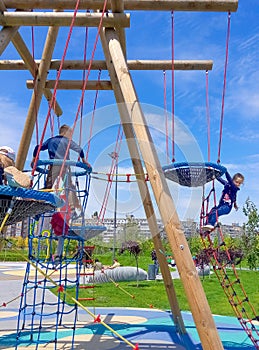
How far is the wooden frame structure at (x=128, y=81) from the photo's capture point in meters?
4.03

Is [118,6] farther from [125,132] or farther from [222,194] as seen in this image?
[222,194]

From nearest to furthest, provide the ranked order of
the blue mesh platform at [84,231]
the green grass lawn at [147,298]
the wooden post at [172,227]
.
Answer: the wooden post at [172,227], the blue mesh platform at [84,231], the green grass lawn at [147,298]

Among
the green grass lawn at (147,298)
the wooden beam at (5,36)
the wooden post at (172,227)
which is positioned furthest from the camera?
the green grass lawn at (147,298)

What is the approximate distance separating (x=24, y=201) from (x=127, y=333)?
432 centimetres

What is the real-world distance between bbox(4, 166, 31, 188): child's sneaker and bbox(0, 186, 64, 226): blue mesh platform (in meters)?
0.07

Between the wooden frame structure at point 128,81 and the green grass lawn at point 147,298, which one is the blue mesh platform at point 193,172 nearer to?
the wooden frame structure at point 128,81

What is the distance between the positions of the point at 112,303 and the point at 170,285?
524 centimetres

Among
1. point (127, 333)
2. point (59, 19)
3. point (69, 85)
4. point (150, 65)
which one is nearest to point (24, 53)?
point (69, 85)

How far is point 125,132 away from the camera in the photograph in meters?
6.93

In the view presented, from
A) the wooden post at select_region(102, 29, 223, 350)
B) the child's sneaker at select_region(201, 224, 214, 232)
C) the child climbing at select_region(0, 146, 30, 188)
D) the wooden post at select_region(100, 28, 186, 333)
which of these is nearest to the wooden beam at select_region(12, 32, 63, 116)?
the wooden post at select_region(100, 28, 186, 333)

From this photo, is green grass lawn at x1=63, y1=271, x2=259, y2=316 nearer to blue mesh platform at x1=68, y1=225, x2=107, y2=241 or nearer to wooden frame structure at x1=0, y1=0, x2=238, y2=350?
blue mesh platform at x1=68, y1=225, x2=107, y2=241

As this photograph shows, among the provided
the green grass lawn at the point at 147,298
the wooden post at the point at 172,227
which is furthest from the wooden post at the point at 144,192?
the green grass lawn at the point at 147,298

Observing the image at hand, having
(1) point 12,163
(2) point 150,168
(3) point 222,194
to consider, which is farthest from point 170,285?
(1) point 12,163

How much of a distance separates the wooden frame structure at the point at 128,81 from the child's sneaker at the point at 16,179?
129 centimetres
